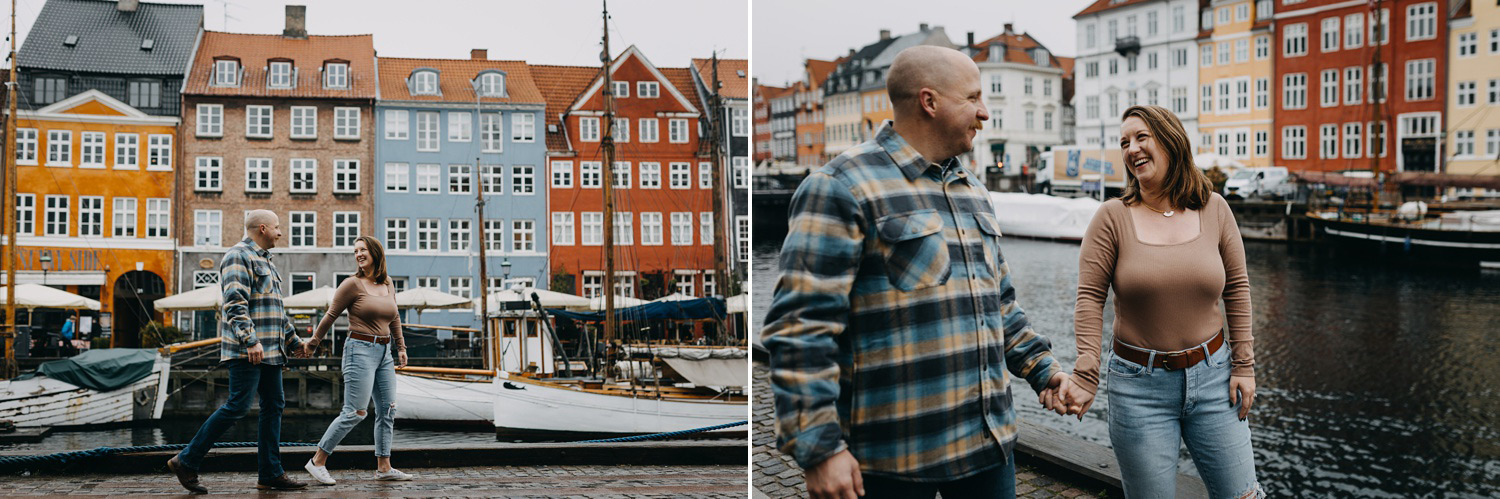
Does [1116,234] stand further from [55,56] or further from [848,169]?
[55,56]

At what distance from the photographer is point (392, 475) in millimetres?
4270

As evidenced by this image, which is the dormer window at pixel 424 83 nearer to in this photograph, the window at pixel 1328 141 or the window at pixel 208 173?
the window at pixel 208 173

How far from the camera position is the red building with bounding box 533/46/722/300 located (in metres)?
5.48

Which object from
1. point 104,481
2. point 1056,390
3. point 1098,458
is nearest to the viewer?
point 1056,390

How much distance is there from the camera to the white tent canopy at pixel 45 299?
16.5 feet

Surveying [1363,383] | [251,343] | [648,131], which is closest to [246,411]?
[251,343]

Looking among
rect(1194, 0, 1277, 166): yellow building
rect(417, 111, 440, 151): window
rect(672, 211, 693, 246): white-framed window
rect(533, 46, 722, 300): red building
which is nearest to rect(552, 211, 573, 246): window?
rect(533, 46, 722, 300): red building

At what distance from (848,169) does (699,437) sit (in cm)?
407

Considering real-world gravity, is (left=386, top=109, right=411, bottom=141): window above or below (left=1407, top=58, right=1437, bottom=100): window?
below

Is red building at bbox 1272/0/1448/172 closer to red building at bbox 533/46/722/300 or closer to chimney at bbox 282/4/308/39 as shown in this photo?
red building at bbox 533/46/722/300

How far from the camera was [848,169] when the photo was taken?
1.69 meters

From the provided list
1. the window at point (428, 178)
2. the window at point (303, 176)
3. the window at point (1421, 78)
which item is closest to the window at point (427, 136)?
the window at point (428, 178)

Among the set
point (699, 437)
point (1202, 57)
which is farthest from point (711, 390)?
point (1202, 57)

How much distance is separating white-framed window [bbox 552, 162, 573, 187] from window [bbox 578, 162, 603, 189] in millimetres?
40
